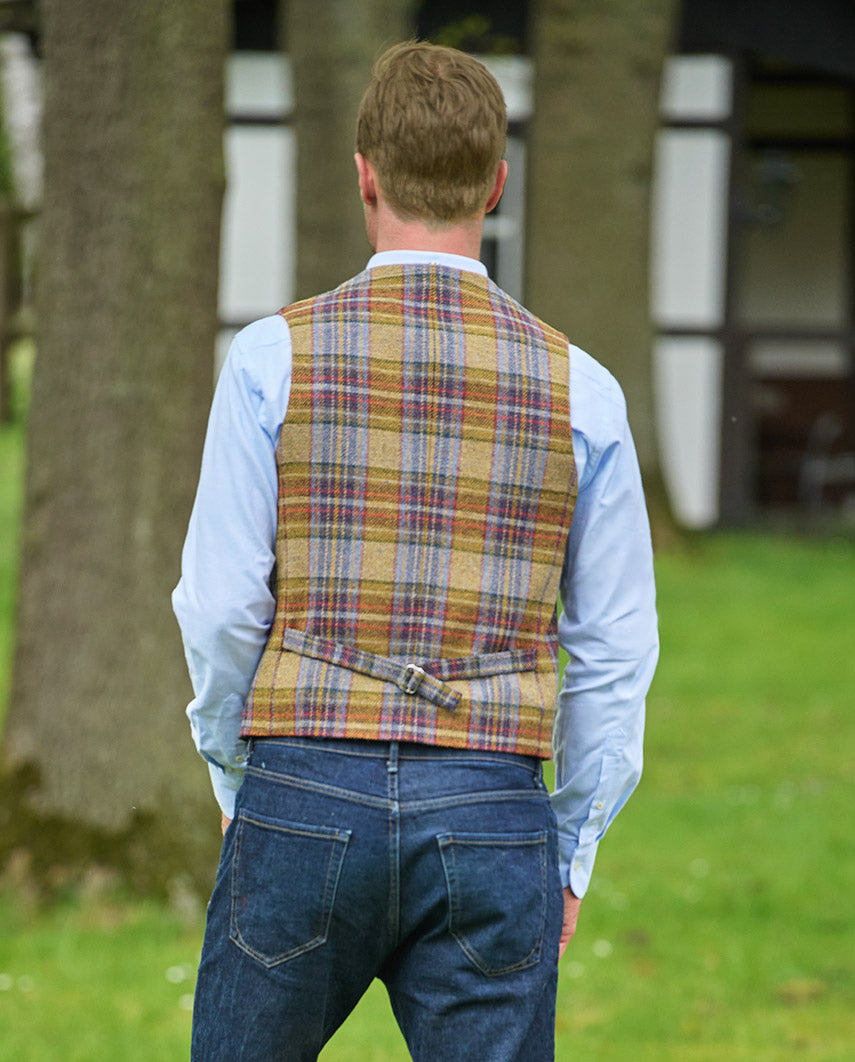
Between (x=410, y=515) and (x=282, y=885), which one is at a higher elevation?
(x=410, y=515)

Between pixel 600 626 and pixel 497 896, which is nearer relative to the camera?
pixel 497 896

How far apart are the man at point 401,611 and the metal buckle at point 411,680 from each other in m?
0.01

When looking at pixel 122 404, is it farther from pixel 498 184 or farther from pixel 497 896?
pixel 497 896

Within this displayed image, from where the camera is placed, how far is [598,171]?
11.2 m

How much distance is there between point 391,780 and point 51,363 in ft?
10.3

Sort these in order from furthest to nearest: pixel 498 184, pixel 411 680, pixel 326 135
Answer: pixel 326 135 < pixel 498 184 < pixel 411 680

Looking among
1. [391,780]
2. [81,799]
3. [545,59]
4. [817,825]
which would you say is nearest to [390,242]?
[391,780]

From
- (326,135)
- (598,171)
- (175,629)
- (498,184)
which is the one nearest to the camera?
(498,184)

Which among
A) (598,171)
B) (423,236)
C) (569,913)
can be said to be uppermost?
(598,171)

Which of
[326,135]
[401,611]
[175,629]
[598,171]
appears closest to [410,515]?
[401,611]

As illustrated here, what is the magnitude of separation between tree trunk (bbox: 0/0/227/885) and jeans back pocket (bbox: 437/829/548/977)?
277cm

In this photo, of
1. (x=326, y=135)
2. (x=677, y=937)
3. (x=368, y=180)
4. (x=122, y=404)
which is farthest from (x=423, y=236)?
(x=326, y=135)

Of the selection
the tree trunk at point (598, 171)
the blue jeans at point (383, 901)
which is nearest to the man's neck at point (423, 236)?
the blue jeans at point (383, 901)

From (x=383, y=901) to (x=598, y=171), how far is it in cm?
989
